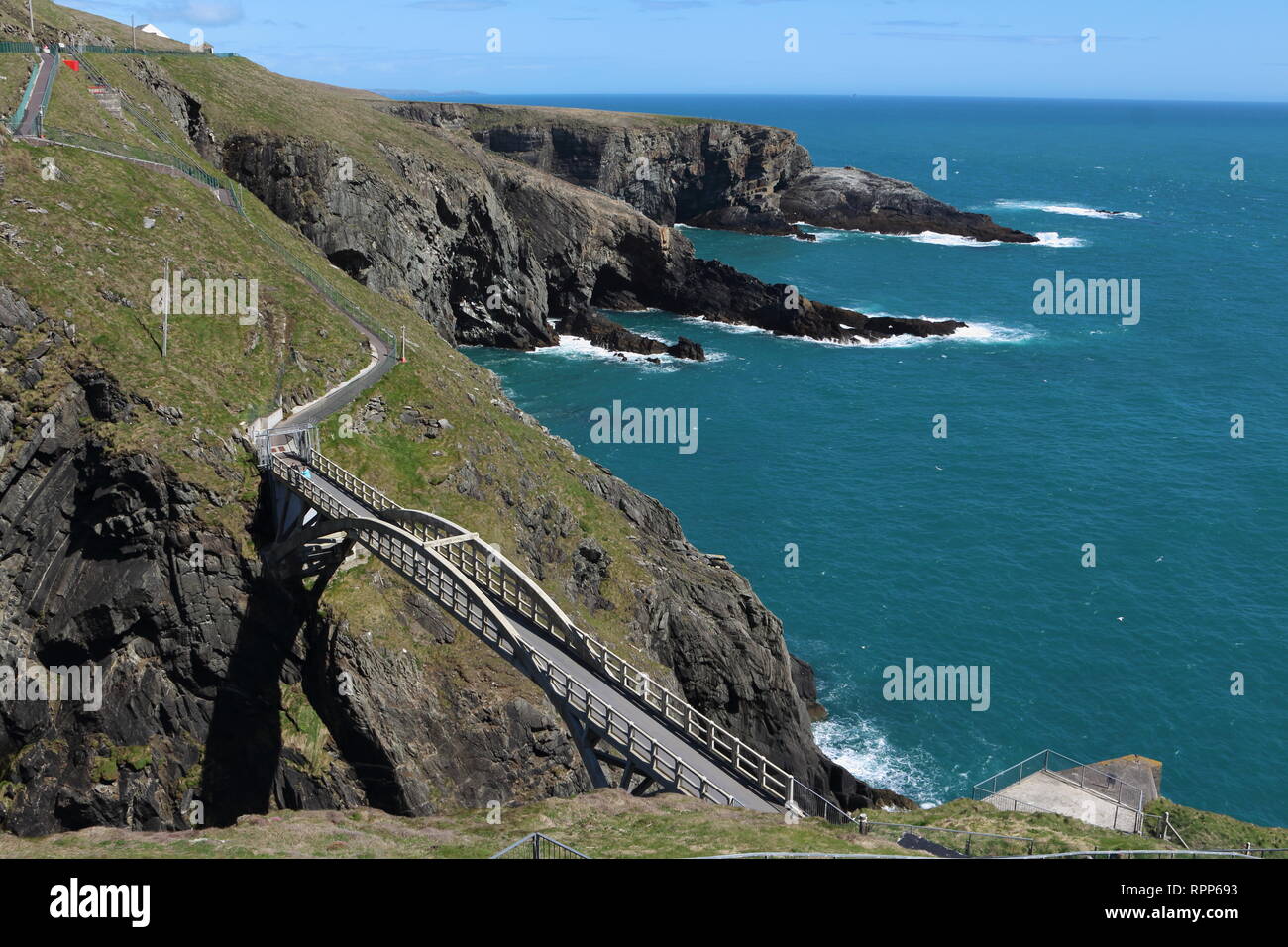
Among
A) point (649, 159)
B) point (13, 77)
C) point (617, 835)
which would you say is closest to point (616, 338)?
point (13, 77)

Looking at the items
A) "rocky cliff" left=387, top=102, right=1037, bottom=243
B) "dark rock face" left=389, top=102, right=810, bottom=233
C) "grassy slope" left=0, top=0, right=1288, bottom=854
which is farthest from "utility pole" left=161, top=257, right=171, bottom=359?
"rocky cliff" left=387, top=102, right=1037, bottom=243

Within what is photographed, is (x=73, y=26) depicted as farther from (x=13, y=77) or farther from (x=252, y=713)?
(x=252, y=713)

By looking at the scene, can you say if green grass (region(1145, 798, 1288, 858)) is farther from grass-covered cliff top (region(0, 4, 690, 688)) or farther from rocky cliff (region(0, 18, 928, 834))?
grass-covered cliff top (region(0, 4, 690, 688))

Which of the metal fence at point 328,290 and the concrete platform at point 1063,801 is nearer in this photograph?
the concrete platform at point 1063,801

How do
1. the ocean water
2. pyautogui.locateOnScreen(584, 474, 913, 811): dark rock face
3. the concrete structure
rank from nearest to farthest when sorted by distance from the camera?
the concrete structure → pyautogui.locateOnScreen(584, 474, 913, 811): dark rock face → the ocean water

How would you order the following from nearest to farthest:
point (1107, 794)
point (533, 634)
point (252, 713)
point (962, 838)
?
1. point (962, 838)
2. point (533, 634)
3. point (1107, 794)
4. point (252, 713)

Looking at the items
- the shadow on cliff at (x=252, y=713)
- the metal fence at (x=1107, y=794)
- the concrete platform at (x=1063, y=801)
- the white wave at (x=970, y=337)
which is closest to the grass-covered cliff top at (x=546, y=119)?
the white wave at (x=970, y=337)

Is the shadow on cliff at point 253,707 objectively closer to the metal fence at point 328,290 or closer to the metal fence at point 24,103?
the metal fence at point 328,290
